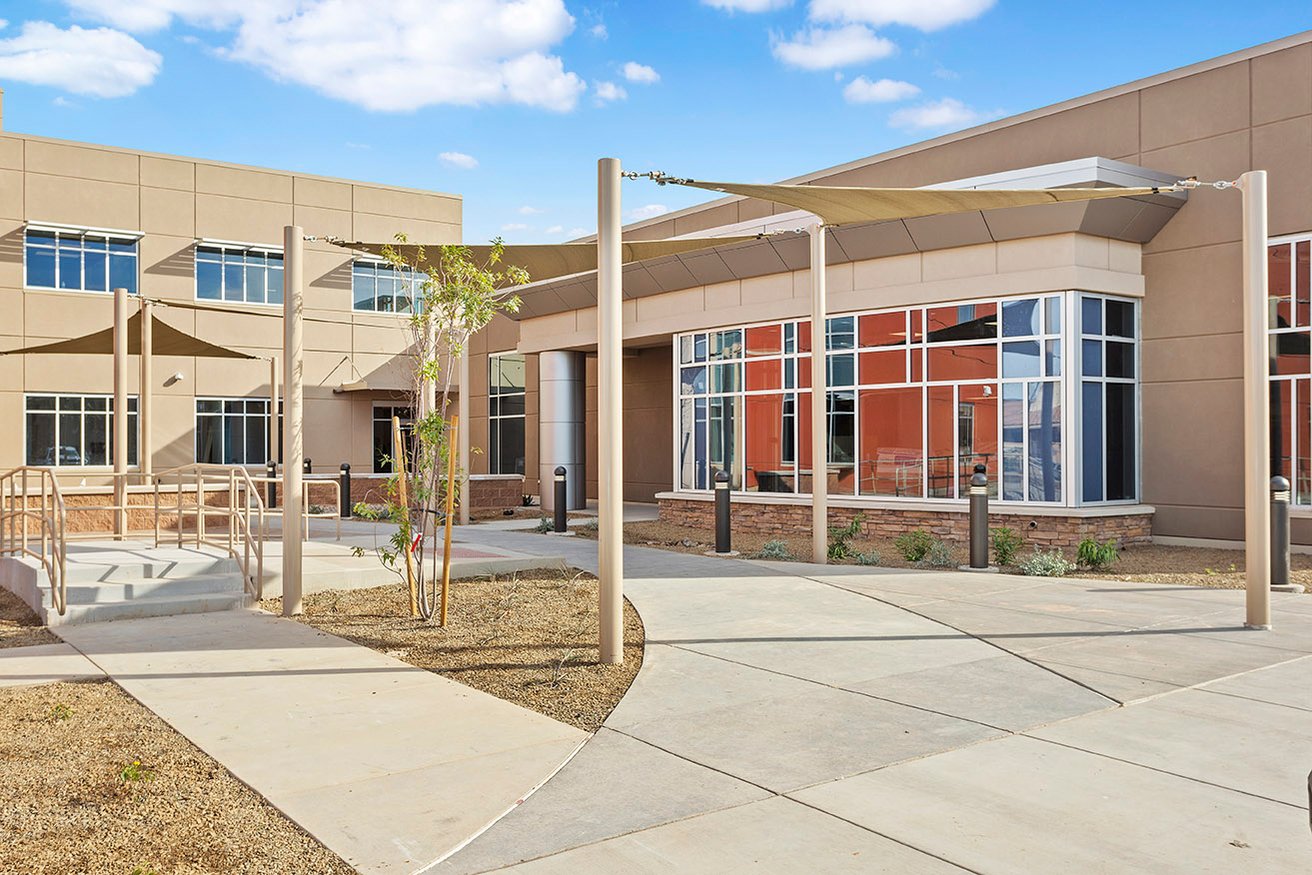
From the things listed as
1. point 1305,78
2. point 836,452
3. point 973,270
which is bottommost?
point 836,452

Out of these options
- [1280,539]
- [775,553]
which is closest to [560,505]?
[775,553]

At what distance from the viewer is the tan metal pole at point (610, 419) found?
293 inches

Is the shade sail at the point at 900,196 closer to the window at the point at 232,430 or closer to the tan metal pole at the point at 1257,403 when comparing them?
the tan metal pole at the point at 1257,403

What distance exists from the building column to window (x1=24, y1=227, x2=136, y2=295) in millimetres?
12402

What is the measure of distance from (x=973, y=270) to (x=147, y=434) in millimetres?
13051

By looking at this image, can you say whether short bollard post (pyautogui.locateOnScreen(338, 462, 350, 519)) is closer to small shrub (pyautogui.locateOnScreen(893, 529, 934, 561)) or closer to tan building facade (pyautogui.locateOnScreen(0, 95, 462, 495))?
tan building facade (pyautogui.locateOnScreen(0, 95, 462, 495))

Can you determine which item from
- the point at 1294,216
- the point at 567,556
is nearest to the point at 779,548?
the point at 567,556

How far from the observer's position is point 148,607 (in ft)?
32.1

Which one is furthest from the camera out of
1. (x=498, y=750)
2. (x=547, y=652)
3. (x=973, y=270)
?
(x=973, y=270)

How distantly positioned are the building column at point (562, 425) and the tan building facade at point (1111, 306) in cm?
744

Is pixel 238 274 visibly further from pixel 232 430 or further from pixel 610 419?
pixel 610 419

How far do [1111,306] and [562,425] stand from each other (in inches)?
502

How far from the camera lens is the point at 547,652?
797 cm

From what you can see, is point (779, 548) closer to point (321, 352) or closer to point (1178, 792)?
point (1178, 792)
